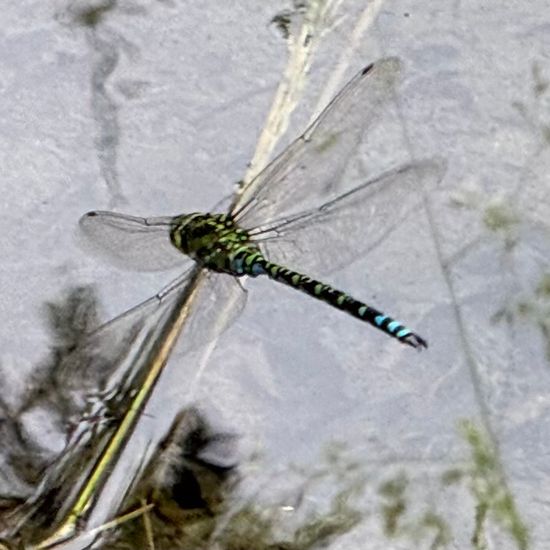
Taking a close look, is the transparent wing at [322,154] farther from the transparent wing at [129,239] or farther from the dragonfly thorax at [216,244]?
the transparent wing at [129,239]

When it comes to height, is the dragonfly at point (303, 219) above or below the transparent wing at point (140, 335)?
above

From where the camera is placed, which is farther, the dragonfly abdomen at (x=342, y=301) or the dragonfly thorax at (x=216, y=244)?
the dragonfly thorax at (x=216, y=244)

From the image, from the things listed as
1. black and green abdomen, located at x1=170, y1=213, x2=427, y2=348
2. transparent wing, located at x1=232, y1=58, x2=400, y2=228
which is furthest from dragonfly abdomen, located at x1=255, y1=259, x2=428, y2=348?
transparent wing, located at x1=232, y1=58, x2=400, y2=228

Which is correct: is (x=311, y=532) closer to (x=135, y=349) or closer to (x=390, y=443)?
(x=390, y=443)

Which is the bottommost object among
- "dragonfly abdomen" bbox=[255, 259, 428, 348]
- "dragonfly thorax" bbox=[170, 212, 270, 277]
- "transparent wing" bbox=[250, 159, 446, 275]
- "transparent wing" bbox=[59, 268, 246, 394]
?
"transparent wing" bbox=[59, 268, 246, 394]

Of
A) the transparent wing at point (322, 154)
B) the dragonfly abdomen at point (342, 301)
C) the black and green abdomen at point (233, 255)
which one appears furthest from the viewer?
the transparent wing at point (322, 154)

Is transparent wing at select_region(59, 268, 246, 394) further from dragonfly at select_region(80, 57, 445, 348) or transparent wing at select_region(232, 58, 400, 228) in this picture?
transparent wing at select_region(232, 58, 400, 228)

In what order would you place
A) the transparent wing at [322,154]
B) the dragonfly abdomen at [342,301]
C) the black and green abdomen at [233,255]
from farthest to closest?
the transparent wing at [322,154]
the black and green abdomen at [233,255]
the dragonfly abdomen at [342,301]

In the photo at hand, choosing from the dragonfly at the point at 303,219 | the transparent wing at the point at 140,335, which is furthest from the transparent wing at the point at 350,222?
the transparent wing at the point at 140,335

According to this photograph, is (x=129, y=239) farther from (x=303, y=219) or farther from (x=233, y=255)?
(x=303, y=219)
